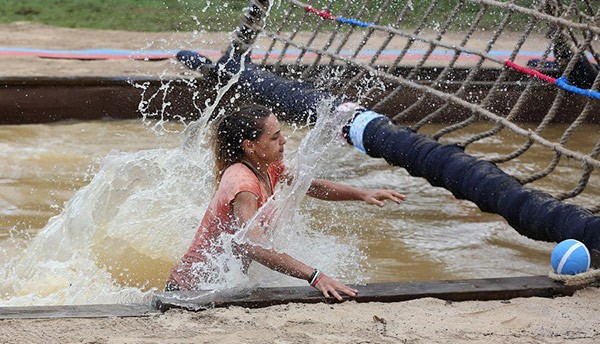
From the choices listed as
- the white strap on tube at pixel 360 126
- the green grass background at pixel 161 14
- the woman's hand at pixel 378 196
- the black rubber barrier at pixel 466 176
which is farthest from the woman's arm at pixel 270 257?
the green grass background at pixel 161 14

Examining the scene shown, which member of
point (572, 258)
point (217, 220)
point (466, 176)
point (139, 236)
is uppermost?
point (572, 258)

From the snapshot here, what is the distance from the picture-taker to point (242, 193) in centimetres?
352

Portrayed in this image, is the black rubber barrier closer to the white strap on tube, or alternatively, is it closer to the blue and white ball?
the white strap on tube

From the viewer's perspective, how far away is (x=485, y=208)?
437 centimetres

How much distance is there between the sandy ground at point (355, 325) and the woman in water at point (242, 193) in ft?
0.75

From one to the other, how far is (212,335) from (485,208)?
181 centimetres

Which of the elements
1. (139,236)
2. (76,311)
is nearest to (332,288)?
(76,311)

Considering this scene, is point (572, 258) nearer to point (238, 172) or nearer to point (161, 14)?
point (238, 172)

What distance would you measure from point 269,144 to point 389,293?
29.7 inches

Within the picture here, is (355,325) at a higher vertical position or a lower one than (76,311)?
higher

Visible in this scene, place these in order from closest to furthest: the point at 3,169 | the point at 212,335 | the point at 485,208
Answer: the point at 212,335, the point at 485,208, the point at 3,169

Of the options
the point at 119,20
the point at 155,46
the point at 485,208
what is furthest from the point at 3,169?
the point at 119,20

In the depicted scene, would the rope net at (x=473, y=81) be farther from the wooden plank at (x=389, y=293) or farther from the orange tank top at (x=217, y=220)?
the orange tank top at (x=217, y=220)

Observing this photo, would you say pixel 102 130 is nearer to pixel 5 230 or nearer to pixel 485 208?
pixel 5 230
